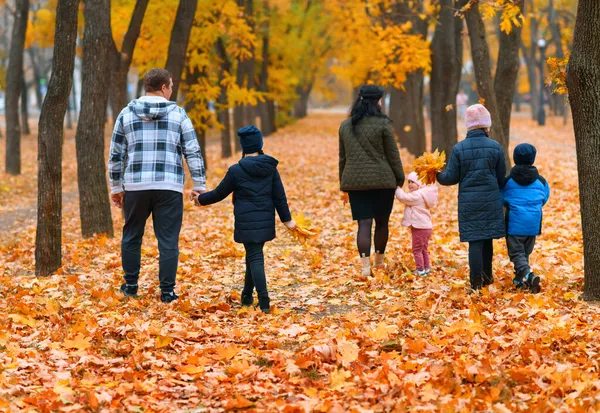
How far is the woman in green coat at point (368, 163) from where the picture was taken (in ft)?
27.4

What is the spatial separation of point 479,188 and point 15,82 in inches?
761

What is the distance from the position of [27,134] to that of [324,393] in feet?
135

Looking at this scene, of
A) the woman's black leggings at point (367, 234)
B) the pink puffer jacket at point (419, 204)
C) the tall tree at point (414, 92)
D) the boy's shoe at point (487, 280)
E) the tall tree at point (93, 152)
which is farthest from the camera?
the tall tree at point (414, 92)

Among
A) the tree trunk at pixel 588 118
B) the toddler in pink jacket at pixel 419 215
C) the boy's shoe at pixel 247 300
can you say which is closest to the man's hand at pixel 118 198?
the boy's shoe at pixel 247 300

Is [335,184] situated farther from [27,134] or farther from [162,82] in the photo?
[27,134]

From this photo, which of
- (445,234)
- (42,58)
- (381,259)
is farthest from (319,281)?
(42,58)

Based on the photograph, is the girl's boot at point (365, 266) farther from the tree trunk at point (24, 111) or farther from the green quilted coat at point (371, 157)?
the tree trunk at point (24, 111)

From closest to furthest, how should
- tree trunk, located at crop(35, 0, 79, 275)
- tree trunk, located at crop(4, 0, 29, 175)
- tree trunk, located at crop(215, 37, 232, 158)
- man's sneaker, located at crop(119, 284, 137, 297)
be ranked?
1. man's sneaker, located at crop(119, 284, 137, 297)
2. tree trunk, located at crop(35, 0, 79, 275)
3. tree trunk, located at crop(4, 0, 29, 175)
4. tree trunk, located at crop(215, 37, 232, 158)

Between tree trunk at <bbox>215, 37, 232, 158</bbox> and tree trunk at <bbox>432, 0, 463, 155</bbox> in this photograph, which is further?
tree trunk at <bbox>215, 37, 232, 158</bbox>

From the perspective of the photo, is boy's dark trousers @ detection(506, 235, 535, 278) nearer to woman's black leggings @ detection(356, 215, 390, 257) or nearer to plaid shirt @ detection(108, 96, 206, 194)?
woman's black leggings @ detection(356, 215, 390, 257)

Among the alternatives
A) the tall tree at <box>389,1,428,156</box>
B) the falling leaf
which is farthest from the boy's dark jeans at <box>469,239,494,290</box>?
the tall tree at <box>389,1,428,156</box>

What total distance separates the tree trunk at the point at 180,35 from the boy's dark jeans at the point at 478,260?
388 inches

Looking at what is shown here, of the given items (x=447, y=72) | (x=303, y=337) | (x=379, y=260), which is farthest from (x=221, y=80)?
(x=303, y=337)

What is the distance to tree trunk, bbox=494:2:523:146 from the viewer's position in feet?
50.3
